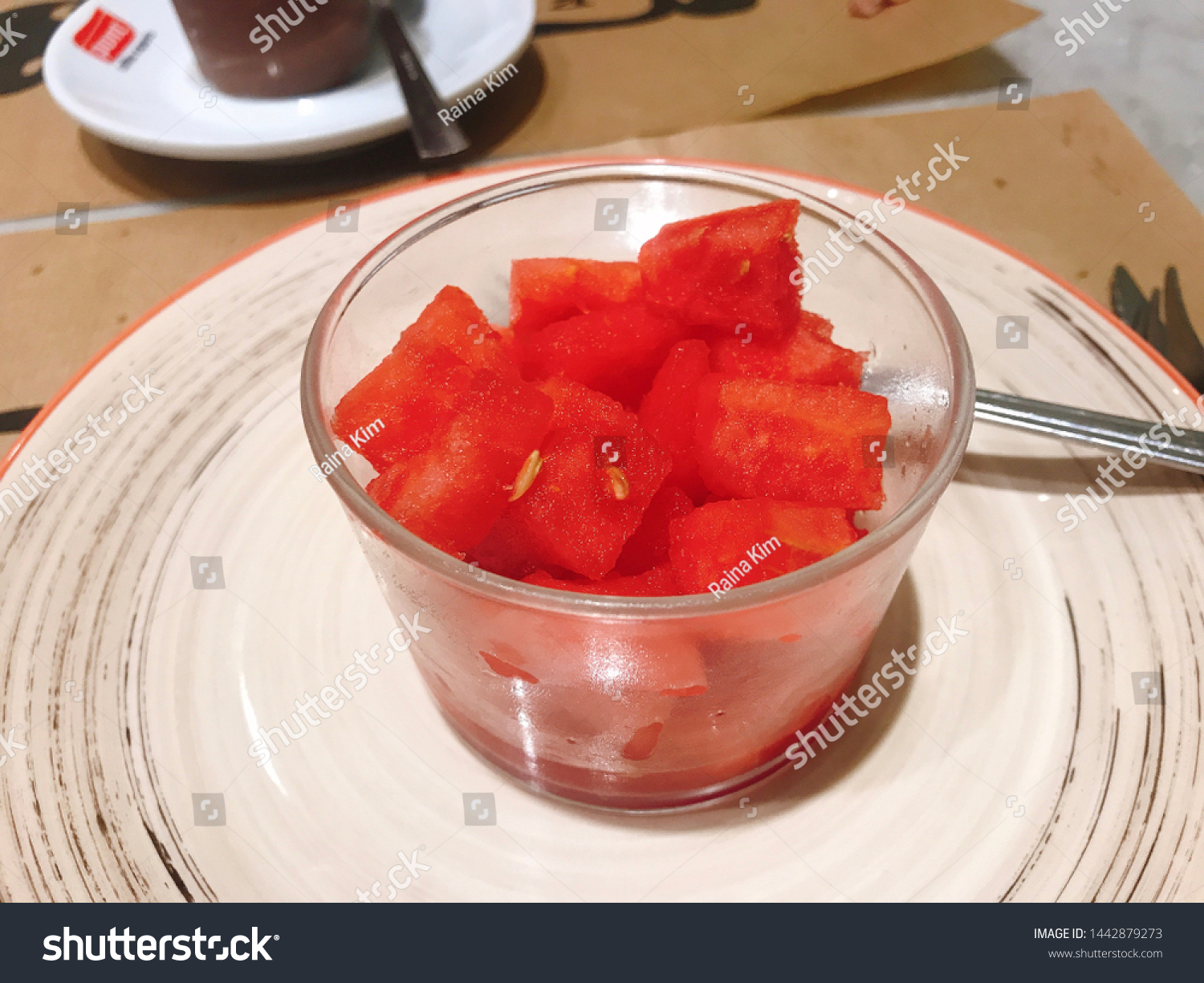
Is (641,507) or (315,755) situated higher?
(641,507)

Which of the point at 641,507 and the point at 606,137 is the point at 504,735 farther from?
the point at 606,137

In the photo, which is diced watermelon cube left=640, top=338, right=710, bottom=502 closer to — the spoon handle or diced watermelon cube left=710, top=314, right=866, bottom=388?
diced watermelon cube left=710, top=314, right=866, bottom=388

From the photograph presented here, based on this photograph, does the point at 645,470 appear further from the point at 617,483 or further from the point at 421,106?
the point at 421,106

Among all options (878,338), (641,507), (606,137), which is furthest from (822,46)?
(641,507)

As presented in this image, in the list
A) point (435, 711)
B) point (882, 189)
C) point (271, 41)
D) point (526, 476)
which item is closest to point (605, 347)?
point (526, 476)

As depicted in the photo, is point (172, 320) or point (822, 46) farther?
point (822, 46)
